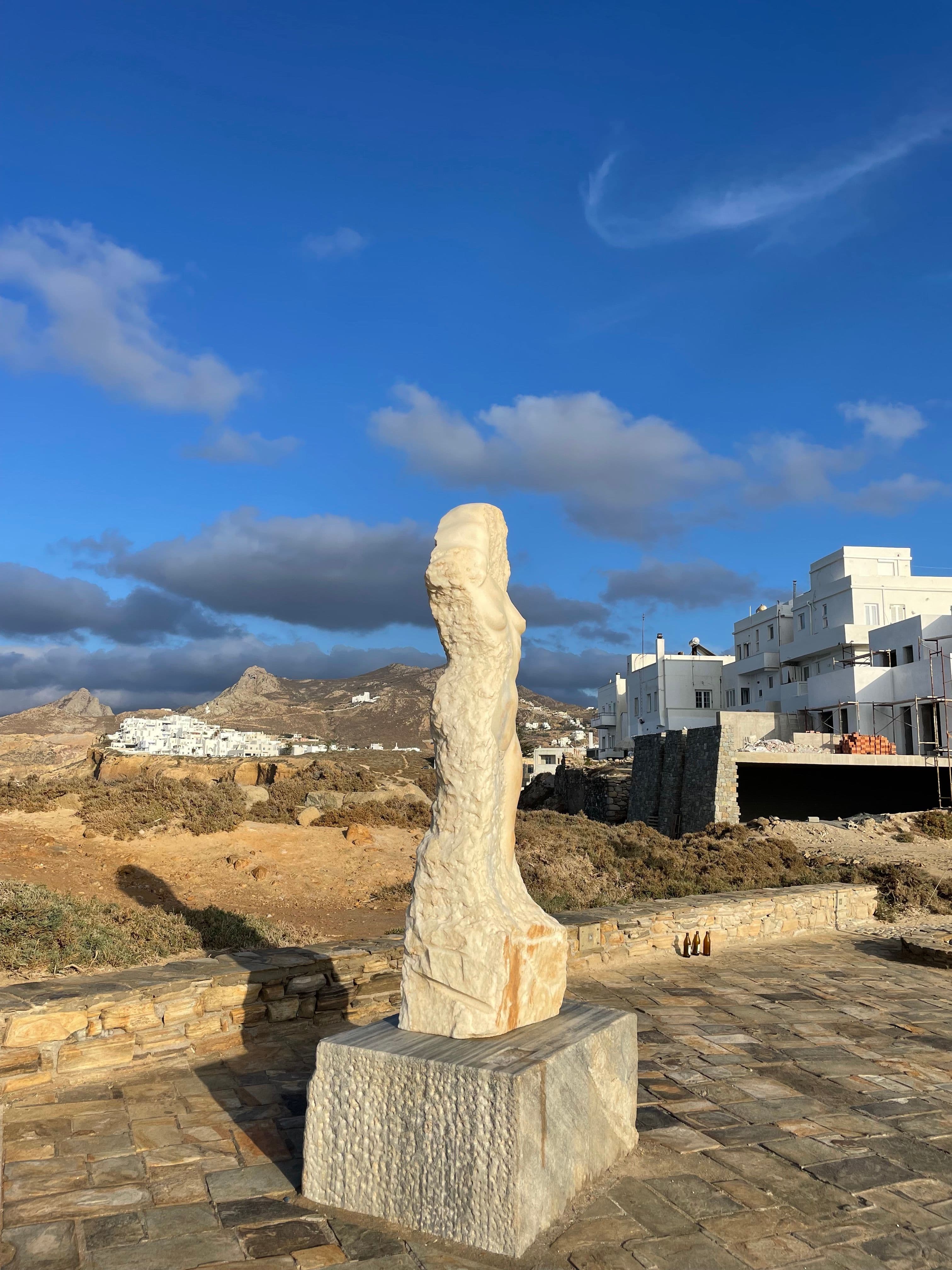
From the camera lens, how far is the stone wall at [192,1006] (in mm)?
4754

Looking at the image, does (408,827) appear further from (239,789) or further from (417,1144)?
(417,1144)

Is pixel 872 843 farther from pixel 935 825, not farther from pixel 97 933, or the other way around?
pixel 97 933

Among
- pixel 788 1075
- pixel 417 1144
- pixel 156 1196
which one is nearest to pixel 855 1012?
pixel 788 1075

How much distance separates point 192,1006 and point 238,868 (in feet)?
28.3

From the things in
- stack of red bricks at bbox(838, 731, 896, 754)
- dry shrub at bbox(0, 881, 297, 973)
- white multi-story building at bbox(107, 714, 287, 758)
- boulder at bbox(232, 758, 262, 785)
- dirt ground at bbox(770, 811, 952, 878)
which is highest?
white multi-story building at bbox(107, 714, 287, 758)

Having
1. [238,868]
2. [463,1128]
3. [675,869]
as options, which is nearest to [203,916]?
[238,868]

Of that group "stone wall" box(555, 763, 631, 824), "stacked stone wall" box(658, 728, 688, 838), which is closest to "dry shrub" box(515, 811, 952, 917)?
"stacked stone wall" box(658, 728, 688, 838)

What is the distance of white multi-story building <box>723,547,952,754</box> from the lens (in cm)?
2925

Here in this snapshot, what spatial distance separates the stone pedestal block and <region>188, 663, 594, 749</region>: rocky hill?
2622 inches

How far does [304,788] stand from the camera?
19500 millimetres

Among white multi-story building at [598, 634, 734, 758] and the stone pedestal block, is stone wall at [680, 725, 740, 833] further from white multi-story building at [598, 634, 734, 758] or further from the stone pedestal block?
white multi-story building at [598, 634, 734, 758]

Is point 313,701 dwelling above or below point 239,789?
above

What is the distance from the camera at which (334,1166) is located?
3.44 metres

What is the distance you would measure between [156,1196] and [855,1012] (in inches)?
207
